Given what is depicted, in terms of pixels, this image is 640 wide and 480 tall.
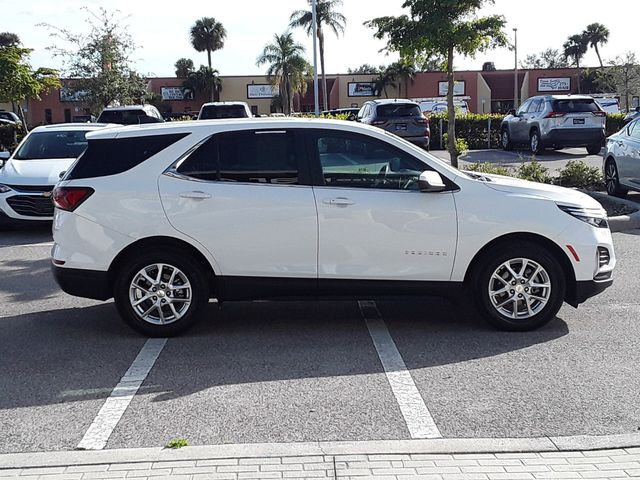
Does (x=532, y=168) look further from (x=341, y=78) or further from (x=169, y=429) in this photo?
(x=341, y=78)

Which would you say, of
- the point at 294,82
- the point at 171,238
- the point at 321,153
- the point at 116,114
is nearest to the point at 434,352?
the point at 321,153

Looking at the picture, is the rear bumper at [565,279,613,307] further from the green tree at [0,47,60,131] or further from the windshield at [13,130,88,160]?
the green tree at [0,47,60,131]

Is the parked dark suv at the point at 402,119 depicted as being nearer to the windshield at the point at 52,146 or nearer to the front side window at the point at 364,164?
the windshield at the point at 52,146

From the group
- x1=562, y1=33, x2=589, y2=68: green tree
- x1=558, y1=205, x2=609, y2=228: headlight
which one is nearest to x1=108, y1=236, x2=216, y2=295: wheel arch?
x1=558, y1=205, x2=609, y2=228: headlight

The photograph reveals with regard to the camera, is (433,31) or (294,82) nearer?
(433,31)

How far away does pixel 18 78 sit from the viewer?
25094 mm

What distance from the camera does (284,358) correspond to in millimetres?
5852

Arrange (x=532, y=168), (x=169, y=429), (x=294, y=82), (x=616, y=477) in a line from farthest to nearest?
1. (x=294, y=82)
2. (x=532, y=168)
3. (x=169, y=429)
4. (x=616, y=477)

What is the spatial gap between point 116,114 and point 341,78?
127 ft

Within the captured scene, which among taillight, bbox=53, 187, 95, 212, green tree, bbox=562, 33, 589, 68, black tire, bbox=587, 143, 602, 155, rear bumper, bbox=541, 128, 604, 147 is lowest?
black tire, bbox=587, 143, 602, 155

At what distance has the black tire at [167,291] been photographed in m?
6.25

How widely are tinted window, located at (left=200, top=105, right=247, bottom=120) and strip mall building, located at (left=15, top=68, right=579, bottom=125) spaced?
1342 inches

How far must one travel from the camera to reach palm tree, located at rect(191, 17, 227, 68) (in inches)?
2948

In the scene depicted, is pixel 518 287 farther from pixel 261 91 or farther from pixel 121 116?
pixel 261 91
